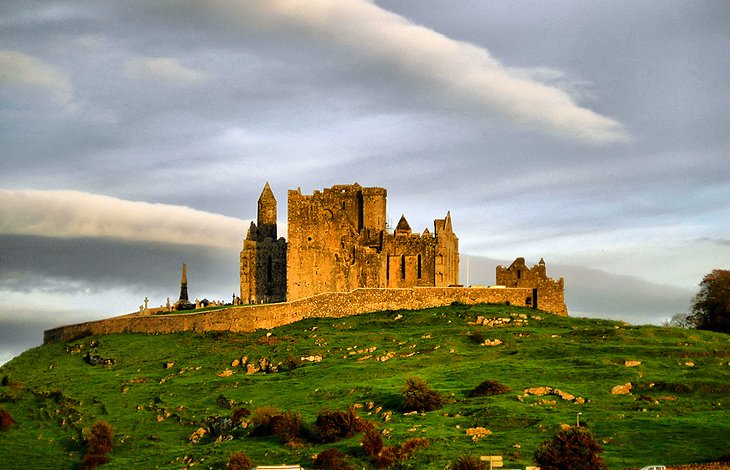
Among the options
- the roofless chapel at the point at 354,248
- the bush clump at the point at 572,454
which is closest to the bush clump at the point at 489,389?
the bush clump at the point at 572,454

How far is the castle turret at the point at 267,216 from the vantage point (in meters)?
103

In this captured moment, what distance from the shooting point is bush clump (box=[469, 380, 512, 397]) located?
55.8m

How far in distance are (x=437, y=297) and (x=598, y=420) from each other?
39.9 meters

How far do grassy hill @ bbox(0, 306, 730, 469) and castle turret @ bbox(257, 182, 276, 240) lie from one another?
67.4 feet

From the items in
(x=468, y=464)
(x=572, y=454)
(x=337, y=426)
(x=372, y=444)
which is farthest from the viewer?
(x=337, y=426)

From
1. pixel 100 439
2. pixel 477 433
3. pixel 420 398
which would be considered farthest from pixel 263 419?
pixel 477 433

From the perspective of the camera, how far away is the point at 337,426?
51938 millimetres

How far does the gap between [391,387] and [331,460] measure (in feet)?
43.5

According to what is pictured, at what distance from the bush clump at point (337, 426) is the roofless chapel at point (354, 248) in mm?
41419

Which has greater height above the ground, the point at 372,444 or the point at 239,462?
the point at 372,444

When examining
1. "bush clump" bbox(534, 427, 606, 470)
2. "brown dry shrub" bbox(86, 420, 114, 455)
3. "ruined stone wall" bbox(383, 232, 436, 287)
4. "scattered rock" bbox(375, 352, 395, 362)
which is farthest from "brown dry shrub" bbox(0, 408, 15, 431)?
"ruined stone wall" bbox(383, 232, 436, 287)

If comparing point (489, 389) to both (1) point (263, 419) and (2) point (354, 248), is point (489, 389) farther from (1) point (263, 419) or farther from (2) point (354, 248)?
(2) point (354, 248)

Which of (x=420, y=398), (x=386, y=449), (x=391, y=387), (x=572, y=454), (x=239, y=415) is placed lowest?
(x=386, y=449)

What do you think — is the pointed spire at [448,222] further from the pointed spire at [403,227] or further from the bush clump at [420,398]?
the bush clump at [420,398]
